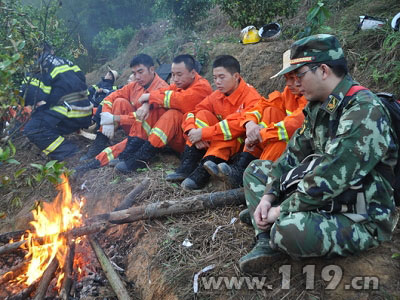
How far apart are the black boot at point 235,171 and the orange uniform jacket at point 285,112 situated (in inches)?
14.4

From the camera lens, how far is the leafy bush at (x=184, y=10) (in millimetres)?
8258

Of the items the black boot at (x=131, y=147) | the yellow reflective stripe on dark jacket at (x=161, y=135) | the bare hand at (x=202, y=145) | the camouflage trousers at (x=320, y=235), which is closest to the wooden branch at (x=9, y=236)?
the black boot at (x=131, y=147)

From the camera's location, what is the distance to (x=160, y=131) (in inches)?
176

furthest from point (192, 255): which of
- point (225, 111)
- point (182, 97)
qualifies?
point (182, 97)

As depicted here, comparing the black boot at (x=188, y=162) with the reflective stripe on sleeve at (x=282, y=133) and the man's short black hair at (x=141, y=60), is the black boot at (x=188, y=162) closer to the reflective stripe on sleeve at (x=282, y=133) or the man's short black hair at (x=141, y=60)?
the reflective stripe on sleeve at (x=282, y=133)

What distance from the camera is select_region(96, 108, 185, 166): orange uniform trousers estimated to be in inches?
176

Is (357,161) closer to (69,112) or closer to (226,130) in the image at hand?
(226,130)

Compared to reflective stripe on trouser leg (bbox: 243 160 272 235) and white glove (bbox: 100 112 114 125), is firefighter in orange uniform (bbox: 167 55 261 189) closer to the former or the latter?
reflective stripe on trouser leg (bbox: 243 160 272 235)

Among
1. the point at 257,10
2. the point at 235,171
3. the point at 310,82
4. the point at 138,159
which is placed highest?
the point at 310,82

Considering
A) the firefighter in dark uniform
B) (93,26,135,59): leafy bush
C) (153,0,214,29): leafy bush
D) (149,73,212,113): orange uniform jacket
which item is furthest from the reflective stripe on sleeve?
(93,26,135,59): leafy bush

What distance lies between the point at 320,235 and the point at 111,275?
5.92ft

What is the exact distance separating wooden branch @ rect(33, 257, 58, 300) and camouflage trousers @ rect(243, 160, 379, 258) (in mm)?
1985

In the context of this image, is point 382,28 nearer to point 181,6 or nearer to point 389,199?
point 389,199

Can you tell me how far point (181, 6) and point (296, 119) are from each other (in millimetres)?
6366
